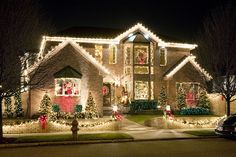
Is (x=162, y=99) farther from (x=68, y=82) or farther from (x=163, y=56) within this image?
(x=68, y=82)

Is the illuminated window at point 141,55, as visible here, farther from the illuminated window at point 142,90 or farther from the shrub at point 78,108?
the shrub at point 78,108

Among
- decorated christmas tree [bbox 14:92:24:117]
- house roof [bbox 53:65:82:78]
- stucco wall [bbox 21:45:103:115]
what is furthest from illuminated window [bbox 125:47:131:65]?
decorated christmas tree [bbox 14:92:24:117]

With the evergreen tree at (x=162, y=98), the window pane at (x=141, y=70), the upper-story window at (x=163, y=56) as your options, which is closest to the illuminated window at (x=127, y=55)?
the window pane at (x=141, y=70)

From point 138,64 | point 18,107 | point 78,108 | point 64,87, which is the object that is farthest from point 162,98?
point 18,107

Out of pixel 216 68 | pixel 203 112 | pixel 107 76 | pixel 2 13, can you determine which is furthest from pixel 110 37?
pixel 2 13

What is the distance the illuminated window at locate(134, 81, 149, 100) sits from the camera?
129ft

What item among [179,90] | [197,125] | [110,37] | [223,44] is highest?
[110,37]

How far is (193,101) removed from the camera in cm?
3953

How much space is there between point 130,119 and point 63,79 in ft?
21.2

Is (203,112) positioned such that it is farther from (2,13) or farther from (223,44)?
(2,13)

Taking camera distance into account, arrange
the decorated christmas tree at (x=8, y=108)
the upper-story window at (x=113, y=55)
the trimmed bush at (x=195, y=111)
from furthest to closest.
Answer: the upper-story window at (x=113, y=55)
the trimmed bush at (x=195, y=111)
the decorated christmas tree at (x=8, y=108)

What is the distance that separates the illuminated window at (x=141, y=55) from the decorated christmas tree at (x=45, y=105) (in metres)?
10.5

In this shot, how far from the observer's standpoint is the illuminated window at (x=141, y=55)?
128ft

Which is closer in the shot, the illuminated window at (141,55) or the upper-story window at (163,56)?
the illuminated window at (141,55)
